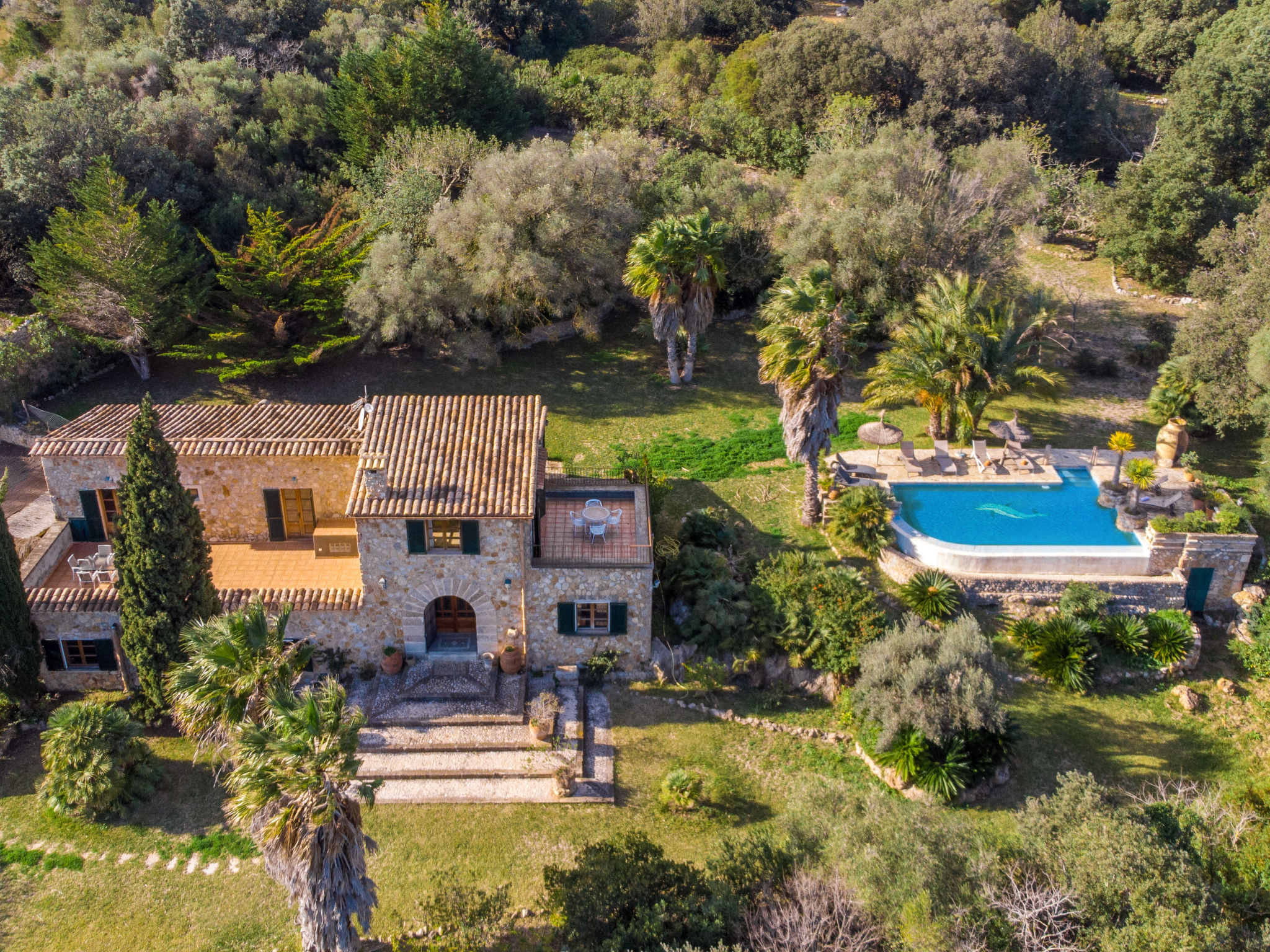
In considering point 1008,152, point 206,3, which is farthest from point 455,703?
point 206,3

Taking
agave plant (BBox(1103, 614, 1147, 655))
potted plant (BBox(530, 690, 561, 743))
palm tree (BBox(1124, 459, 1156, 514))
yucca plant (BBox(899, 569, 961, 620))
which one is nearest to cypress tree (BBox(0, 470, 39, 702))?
potted plant (BBox(530, 690, 561, 743))

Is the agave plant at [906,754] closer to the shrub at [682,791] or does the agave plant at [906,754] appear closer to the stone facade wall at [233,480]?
the shrub at [682,791]

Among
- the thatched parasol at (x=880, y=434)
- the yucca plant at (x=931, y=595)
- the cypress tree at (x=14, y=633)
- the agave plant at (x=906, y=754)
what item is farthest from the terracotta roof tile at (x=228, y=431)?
the thatched parasol at (x=880, y=434)

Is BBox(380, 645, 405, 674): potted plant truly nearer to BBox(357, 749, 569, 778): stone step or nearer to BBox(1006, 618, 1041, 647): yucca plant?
BBox(357, 749, 569, 778): stone step

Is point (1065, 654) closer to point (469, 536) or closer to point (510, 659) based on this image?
point (510, 659)

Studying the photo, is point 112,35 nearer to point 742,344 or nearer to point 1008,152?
point 742,344
